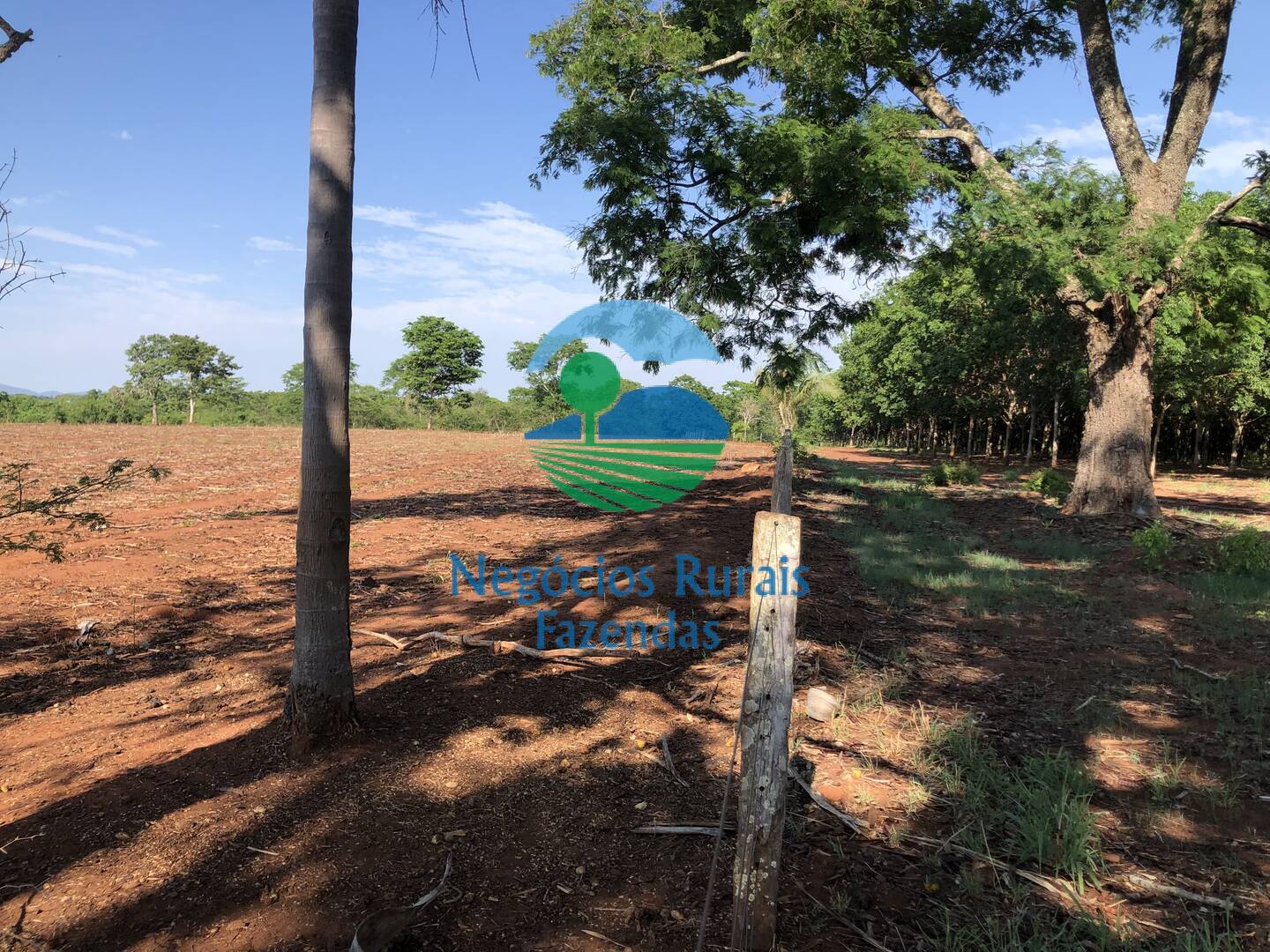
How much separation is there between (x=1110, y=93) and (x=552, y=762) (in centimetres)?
1452

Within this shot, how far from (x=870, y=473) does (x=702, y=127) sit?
58.9 ft

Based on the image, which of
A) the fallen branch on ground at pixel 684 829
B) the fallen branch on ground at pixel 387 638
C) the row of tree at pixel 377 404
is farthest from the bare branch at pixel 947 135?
the row of tree at pixel 377 404

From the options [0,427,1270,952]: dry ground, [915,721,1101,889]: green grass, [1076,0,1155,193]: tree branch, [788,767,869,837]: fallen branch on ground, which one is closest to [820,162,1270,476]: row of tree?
[1076,0,1155,193]: tree branch

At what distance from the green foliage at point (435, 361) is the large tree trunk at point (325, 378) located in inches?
2216

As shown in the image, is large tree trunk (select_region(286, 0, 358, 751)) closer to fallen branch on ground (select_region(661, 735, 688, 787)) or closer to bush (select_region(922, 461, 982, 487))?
fallen branch on ground (select_region(661, 735, 688, 787))

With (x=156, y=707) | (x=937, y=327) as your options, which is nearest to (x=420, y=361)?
(x=937, y=327)

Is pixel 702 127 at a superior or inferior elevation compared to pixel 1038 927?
superior

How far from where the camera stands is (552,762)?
388 cm

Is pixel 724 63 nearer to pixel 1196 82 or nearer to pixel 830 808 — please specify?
pixel 1196 82

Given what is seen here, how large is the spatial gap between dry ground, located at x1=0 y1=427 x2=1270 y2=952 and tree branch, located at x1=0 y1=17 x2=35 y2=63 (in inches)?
134

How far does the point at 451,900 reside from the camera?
108 inches

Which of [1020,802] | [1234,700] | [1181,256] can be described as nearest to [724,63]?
[1181,256]

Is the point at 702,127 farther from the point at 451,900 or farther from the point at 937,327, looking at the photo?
the point at 937,327

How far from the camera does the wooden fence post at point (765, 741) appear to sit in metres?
2.49
